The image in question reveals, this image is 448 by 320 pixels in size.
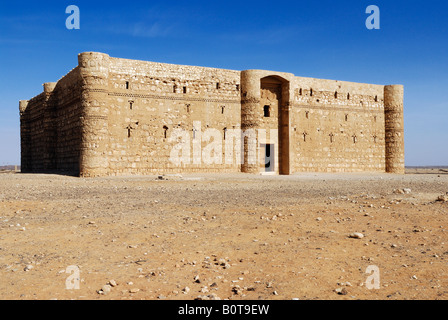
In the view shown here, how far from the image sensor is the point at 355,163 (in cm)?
2828

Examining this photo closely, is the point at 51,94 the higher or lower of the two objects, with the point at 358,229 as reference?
higher

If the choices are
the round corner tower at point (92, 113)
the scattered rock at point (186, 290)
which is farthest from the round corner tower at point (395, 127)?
the scattered rock at point (186, 290)

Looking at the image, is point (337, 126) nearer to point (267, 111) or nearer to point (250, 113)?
point (267, 111)

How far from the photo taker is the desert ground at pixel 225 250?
3.90 metres

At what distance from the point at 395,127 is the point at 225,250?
1109 inches

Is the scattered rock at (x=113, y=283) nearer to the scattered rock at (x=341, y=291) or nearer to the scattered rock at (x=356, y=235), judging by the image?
the scattered rock at (x=341, y=291)

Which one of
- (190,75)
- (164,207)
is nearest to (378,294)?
(164,207)

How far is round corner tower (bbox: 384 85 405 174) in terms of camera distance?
96.3ft

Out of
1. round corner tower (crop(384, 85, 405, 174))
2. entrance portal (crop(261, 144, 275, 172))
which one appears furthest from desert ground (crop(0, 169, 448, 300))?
round corner tower (crop(384, 85, 405, 174))

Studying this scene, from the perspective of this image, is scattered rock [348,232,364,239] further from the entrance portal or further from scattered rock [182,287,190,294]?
the entrance portal

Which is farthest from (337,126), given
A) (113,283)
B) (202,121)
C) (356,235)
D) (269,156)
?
(113,283)

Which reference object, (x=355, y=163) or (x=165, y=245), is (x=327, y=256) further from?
(x=355, y=163)

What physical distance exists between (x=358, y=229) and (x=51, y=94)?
80.5 ft
